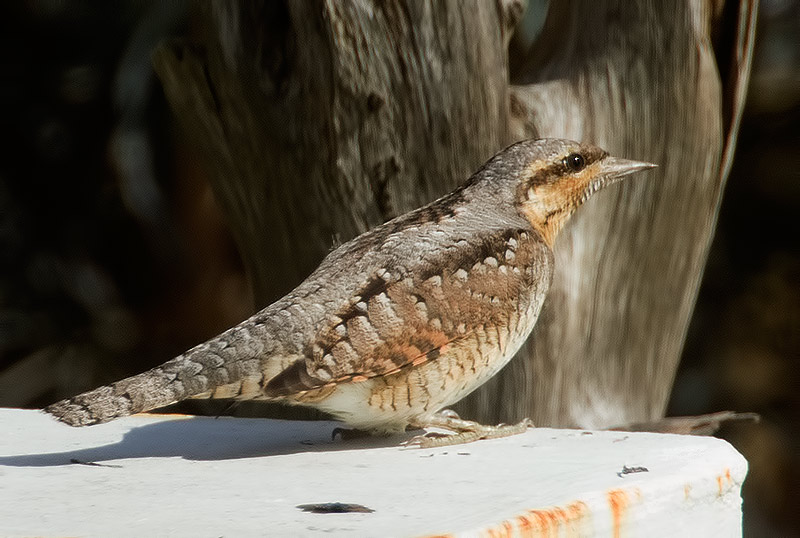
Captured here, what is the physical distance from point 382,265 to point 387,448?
0.48 meters

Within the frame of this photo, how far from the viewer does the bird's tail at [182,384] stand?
2.17 meters

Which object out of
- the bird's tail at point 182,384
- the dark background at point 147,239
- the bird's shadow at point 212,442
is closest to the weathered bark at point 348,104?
the bird's shadow at point 212,442

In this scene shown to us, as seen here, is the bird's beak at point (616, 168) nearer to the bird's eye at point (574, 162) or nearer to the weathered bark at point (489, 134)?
the bird's eye at point (574, 162)

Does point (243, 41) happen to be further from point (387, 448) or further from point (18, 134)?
point (18, 134)

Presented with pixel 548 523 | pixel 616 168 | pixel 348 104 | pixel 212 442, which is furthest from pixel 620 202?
pixel 548 523

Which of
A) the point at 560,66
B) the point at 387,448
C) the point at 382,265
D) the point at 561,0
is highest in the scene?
the point at 561,0

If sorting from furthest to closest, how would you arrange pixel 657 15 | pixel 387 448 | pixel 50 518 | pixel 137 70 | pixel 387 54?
1. pixel 137 70
2. pixel 657 15
3. pixel 387 54
4. pixel 387 448
5. pixel 50 518

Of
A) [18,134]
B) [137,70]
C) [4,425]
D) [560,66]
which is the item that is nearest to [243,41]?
[560,66]

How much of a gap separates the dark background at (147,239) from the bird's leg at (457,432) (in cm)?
310

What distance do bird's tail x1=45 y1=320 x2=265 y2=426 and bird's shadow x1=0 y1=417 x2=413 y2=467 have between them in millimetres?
170

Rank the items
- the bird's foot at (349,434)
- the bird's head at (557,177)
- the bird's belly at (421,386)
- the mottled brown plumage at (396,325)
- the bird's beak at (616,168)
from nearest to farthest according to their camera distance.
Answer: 1. the mottled brown plumage at (396,325)
2. the bird's belly at (421,386)
3. the bird's foot at (349,434)
4. the bird's head at (557,177)
5. the bird's beak at (616,168)

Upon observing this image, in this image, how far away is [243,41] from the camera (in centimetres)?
344

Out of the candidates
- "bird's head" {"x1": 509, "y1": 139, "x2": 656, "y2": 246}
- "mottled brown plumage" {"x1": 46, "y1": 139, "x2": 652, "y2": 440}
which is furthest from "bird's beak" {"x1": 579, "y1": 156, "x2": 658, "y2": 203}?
"mottled brown plumage" {"x1": 46, "y1": 139, "x2": 652, "y2": 440}

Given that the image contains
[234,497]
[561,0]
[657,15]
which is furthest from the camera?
[561,0]
